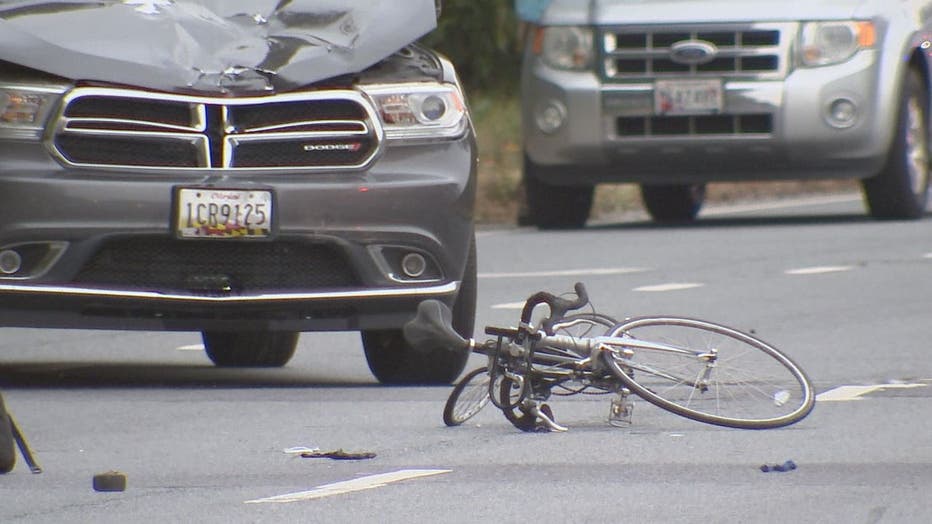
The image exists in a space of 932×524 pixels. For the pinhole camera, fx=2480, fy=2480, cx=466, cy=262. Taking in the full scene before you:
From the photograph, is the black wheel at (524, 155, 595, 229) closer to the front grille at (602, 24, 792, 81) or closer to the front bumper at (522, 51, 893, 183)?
the front bumper at (522, 51, 893, 183)

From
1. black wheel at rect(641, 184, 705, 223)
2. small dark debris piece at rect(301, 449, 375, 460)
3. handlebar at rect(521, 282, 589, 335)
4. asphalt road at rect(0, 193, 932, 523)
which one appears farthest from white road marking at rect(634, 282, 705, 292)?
black wheel at rect(641, 184, 705, 223)

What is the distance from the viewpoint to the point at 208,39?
8.35m

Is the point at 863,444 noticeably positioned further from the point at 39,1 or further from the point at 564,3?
the point at 564,3

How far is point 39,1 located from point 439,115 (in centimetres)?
143

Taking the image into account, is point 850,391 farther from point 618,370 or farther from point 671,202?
point 671,202

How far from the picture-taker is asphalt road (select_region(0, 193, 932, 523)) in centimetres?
580

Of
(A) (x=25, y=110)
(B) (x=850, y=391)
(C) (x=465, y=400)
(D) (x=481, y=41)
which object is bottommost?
(D) (x=481, y=41)

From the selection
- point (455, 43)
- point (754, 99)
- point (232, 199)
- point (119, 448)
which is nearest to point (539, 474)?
point (119, 448)

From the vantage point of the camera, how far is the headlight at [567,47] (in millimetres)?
15984

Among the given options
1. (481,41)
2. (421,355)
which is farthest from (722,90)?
(481,41)

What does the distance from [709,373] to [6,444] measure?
2.16m

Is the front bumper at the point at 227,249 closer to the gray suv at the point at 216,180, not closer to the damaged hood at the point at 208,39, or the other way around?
the gray suv at the point at 216,180

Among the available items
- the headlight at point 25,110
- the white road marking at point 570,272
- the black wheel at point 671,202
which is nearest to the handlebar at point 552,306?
the headlight at point 25,110

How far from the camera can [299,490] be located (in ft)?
20.0
